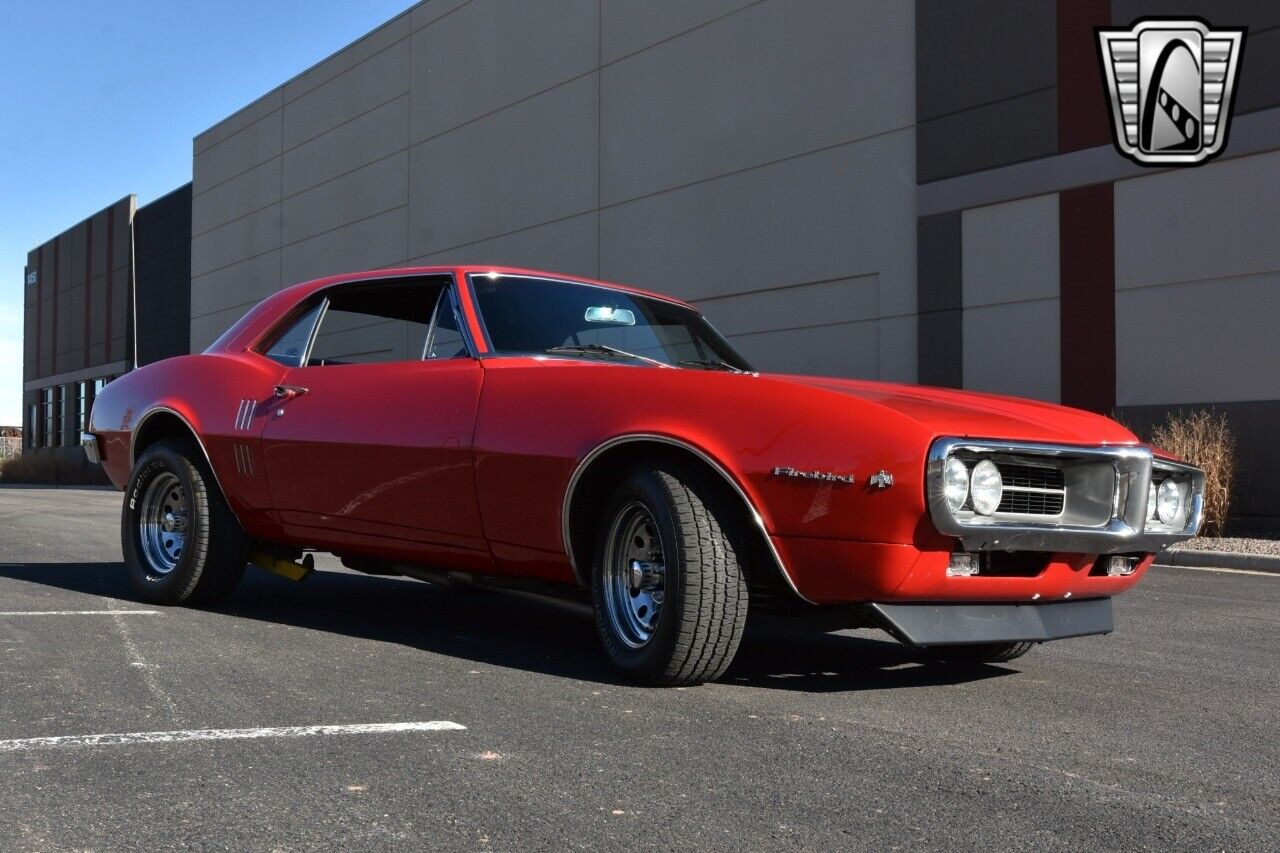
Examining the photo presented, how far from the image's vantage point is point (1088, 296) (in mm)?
14102

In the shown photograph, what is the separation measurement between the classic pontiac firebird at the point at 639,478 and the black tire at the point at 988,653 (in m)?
0.01

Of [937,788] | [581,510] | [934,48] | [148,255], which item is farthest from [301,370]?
[148,255]

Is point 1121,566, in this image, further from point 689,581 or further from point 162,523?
point 162,523

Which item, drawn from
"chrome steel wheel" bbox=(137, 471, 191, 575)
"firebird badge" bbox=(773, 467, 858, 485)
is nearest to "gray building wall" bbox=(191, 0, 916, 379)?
"chrome steel wheel" bbox=(137, 471, 191, 575)

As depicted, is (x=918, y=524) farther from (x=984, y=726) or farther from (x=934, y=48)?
(x=934, y=48)

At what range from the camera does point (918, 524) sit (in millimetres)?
3602

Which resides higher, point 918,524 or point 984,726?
point 918,524

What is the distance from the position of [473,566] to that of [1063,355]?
1104 centimetres

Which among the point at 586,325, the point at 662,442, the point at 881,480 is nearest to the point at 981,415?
the point at 881,480

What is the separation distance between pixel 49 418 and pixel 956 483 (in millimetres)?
51942

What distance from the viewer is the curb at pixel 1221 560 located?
9.82m

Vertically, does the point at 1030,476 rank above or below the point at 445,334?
below

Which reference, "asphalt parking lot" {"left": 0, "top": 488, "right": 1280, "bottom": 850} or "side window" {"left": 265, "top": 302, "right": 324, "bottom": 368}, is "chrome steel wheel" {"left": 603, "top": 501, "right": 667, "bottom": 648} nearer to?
"asphalt parking lot" {"left": 0, "top": 488, "right": 1280, "bottom": 850}

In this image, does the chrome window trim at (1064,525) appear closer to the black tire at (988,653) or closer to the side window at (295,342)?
the black tire at (988,653)
